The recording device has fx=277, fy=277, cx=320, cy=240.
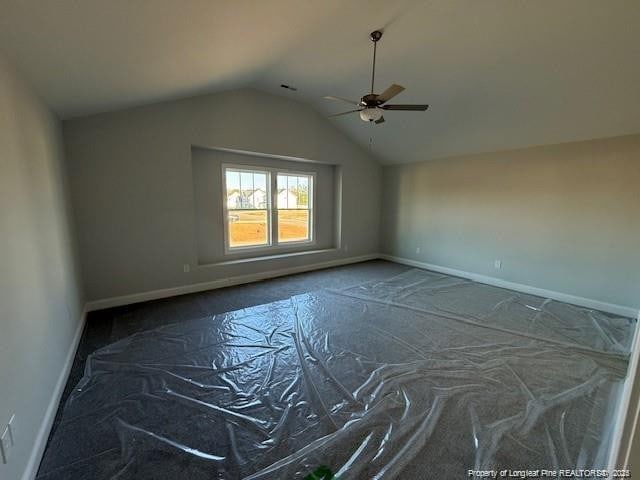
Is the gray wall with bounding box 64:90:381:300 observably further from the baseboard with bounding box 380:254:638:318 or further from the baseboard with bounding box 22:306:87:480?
the baseboard with bounding box 380:254:638:318

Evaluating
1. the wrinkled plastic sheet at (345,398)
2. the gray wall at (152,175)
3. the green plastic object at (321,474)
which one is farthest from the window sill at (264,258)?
the green plastic object at (321,474)

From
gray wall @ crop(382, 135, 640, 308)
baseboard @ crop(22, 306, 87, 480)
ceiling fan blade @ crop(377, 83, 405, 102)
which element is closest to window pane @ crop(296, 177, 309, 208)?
gray wall @ crop(382, 135, 640, 308)

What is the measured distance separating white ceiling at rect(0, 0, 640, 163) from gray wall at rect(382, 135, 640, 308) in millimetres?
424

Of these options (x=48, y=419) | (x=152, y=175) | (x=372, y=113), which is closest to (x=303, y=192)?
(x=152, y=175)

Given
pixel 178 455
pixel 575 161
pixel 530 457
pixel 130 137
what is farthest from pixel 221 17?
pixel 575 161

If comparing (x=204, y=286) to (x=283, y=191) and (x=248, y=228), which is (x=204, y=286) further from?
(x=283, y=191)

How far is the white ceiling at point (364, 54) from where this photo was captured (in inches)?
65.1

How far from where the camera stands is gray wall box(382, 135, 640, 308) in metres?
3.52

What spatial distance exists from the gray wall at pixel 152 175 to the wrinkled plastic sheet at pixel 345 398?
1.25m

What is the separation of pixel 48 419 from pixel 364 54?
4.19m

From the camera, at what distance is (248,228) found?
4996 mm

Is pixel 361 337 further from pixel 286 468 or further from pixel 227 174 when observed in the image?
pixel 227 174

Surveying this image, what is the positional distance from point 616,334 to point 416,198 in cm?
362

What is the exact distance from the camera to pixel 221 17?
1.92m
